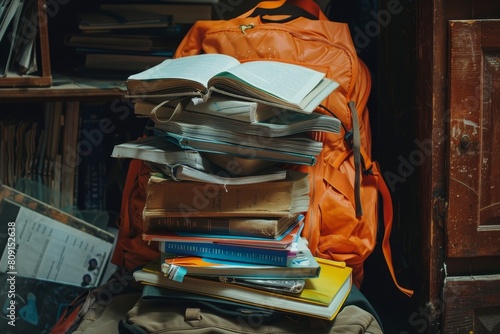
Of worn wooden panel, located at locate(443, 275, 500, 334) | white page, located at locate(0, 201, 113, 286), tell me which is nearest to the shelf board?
white page, located at locate(0, 201, 113, 286)

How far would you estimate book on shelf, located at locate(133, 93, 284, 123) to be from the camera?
127 centimetres

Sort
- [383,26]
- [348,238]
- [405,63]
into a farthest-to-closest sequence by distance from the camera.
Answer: [383,26]
[405,63]
[348,238]

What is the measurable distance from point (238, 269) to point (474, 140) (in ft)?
1.88

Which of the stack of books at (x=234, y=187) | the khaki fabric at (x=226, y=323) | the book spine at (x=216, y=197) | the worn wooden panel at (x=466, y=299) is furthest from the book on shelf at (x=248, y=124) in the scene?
the worn wooden panel at (x=466, y=299)

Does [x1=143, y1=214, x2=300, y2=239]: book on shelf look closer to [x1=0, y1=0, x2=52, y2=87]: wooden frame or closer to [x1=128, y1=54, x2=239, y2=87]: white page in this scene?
[x1=128, y1=54, x2=239, y2=87]: white page

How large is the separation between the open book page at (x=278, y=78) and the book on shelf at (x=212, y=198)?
18 cm

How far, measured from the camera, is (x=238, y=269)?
1.28 meters

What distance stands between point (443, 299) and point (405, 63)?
1.78 feet

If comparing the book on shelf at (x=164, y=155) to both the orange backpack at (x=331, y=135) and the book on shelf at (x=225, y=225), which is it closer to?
the book on shelf at (x=225, y=225)

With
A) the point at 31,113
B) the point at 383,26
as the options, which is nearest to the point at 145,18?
the point at 31,113

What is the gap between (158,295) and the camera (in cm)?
131

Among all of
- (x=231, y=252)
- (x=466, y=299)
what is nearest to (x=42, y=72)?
(x=231, y=252)

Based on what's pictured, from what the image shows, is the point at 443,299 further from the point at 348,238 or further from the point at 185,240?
the point at 185,240

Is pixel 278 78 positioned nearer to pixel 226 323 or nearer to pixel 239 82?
pixel 239 82
